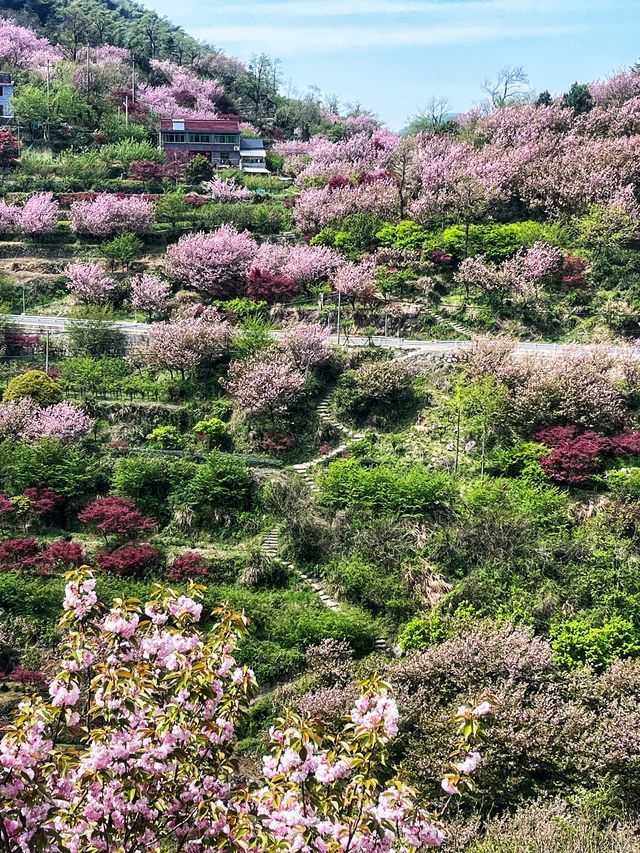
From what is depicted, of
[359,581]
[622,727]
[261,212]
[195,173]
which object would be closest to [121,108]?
[195,173]

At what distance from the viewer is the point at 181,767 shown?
6.66m

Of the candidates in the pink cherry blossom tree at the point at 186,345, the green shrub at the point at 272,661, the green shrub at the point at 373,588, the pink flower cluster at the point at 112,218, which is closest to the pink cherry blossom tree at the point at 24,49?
the pink flower cluster at the point at 112,218

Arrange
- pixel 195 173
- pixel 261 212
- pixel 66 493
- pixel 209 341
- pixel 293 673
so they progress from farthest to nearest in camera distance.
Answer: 1. pixel 195 173
2. pixel 261 212
3. pixel 209 341
4. pixel 66 493
5. pixel 293 673

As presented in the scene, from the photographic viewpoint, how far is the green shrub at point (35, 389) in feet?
94.4

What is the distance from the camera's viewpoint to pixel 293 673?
1852cm

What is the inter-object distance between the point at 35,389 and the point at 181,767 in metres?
24.3

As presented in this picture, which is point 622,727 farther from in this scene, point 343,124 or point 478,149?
point 343,124

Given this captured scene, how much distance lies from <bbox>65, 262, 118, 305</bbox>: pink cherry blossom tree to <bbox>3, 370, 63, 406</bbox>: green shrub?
7824 mm

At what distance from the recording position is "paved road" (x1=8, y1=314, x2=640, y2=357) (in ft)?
98.1

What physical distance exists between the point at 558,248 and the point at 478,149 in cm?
1514

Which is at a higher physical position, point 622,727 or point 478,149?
point 478,149

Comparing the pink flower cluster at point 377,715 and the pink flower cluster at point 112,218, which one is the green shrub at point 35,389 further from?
the pink flower cluster at point 377,715

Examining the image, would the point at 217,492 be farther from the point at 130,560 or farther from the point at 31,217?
the point at 31,217

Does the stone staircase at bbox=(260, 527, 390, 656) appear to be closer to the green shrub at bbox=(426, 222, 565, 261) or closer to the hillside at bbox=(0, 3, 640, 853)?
the hillside at bbox=(0, 3, 640, 853)
